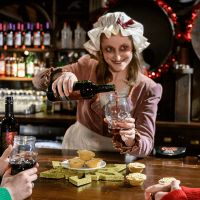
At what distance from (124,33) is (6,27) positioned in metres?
2.36

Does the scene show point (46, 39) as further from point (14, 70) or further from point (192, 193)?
point (192, 193)

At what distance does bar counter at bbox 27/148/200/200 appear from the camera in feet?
3.17

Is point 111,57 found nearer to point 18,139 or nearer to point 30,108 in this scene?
point 18,139

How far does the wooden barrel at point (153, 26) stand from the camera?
2828 mm

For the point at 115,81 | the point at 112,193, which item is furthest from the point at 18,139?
the point at 115,81

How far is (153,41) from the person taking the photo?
2881mm

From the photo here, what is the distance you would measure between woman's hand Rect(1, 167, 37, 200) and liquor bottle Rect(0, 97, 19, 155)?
0.42m

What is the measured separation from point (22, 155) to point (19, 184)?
0.09 metres

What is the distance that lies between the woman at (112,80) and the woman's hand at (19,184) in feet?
1.69

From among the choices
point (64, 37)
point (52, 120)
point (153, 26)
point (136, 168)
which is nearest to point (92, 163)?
point (136, 168)

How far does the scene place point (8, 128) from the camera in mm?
1360

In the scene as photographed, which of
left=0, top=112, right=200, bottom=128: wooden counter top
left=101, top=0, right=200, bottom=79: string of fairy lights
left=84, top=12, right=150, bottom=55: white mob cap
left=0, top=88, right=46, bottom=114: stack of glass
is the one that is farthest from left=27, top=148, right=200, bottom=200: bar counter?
left=0, top=88, right=46, bottom=114: stack of glass

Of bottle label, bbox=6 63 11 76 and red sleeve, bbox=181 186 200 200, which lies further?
bottle label, bbox=6 63 11 76

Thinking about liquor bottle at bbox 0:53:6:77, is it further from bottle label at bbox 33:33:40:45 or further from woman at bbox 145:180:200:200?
woman at bbox 145:180:200:200
